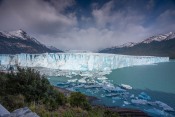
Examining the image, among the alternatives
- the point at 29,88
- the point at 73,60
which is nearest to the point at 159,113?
the point at 29,88

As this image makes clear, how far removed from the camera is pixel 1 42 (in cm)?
8138

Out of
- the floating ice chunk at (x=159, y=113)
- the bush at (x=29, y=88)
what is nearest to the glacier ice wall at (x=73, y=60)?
the floating ice chunk at (x=159, y=113)

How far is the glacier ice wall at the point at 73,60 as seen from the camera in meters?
41.3

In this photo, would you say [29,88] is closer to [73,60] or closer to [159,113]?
[159,113]

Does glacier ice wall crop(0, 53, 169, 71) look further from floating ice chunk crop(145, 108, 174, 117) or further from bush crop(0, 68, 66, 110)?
A: bush crop(0, 68, 66, 110)

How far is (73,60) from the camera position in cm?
4238

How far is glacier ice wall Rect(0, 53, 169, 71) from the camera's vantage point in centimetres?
4134

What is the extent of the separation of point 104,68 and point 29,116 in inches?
1617

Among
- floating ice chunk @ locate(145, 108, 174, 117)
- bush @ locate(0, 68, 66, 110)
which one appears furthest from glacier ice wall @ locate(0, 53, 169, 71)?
bush @ locate(0, 68, 66, 110)

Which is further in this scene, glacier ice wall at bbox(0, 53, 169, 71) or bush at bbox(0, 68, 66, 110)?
glacier ice wall at bbox(0, 53, 169, 71)

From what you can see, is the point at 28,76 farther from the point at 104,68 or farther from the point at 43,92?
the point at 104,68

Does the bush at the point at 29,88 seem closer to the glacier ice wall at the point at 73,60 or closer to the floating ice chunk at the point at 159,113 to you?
the floating ice chunk at the point at 159,113

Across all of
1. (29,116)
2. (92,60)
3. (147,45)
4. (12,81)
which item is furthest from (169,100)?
(147,45)

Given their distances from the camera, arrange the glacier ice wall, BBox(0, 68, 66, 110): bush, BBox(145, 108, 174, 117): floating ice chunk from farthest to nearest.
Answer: the glacier ice wall, BBox(145, 108, 174, 117): floating ice chunk, BBox(0, 68, 66, 110): bush
